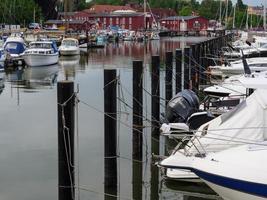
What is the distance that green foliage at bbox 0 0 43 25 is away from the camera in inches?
4402

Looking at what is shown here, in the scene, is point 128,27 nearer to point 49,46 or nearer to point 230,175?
point 49,46

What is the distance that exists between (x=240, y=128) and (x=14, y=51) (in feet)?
163

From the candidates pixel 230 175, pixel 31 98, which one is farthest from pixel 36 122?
pixel 230 175

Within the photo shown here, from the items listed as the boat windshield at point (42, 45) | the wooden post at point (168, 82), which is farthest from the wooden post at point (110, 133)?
the boat windshield at point (42, 45)

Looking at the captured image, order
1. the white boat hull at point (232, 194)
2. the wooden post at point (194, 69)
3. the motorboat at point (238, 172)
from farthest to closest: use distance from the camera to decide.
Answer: the wooden post at point (194, 69)
the white boat hull at point (232, 194)
the motorboat at point (238, 172)

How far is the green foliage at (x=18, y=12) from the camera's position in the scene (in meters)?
112

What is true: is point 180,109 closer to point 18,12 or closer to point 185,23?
point 18,12

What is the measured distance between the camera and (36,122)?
26734mm

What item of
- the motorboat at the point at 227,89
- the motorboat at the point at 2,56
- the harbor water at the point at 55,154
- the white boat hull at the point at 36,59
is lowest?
the harbor water at the point at 55,154

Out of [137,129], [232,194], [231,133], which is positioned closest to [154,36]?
[137,129]

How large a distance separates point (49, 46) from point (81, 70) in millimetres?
6948

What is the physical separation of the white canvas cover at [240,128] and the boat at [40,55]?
44407 mm

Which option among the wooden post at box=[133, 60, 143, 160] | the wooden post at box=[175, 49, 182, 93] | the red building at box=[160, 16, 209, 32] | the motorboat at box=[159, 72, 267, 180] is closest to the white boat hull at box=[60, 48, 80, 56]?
the wooden post at box=[175, 49, 182, 93]

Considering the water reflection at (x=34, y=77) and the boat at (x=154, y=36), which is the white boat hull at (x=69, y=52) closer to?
the water reflection at (x=34, y=77)
